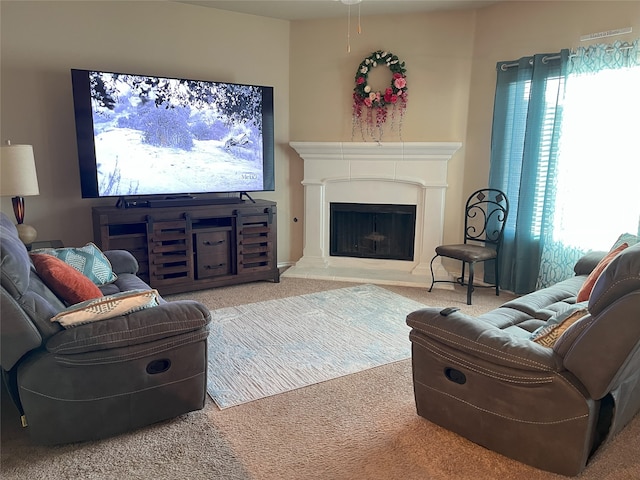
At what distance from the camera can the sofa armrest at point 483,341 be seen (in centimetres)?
187

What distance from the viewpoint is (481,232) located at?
474cm

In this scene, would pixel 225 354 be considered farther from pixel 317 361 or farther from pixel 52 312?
pixel 52 312

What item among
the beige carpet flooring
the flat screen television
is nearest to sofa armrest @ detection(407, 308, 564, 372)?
the beige carpet flooring

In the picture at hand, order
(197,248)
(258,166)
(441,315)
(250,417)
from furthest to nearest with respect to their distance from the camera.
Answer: (258,166) → (197,248) → (250,417) → (441,315)

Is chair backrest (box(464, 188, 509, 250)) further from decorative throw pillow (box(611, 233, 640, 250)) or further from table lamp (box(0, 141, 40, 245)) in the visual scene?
table lamp (box(0, 141, 40, 245))

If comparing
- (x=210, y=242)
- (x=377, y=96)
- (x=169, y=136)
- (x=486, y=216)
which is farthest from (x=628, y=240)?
(x=169, y=136)

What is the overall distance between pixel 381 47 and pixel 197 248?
2746mm

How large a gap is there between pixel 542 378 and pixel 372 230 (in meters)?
3.42

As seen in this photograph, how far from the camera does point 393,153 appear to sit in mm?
4859

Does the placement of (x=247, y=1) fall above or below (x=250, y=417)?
above

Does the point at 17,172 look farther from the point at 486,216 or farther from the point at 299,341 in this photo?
the point at 486,216

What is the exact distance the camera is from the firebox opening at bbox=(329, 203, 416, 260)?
5.07 meters

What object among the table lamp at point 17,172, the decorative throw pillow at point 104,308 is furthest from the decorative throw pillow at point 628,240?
the table lamp at point 17,172

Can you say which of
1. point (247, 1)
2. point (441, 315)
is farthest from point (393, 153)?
point (441, 315)
